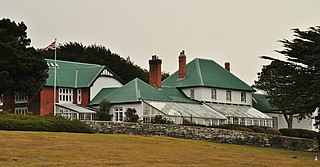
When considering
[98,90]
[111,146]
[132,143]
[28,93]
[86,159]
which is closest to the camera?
[86,159]

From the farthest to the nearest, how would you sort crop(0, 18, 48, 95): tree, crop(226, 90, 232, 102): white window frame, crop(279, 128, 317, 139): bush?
crop(226, 90, 232, 102): white window frame < crop(279, 128, 317, 139): bush < crop(0, 18, 48, 95): tree

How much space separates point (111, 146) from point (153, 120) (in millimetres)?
24492

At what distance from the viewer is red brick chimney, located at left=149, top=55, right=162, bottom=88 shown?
69.3 meters

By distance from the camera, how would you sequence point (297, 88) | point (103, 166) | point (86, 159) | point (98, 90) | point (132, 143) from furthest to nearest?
point (98, 90) < point (297, 88) < point (132, 143) < point (86, 159) < point (103, 166)

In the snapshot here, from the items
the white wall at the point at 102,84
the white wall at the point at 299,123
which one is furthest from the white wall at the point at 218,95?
the white wall at the point at 102,84

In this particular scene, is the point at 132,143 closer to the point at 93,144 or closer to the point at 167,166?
the point at 93,144

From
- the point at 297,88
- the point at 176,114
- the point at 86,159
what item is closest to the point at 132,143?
the point at 86,159

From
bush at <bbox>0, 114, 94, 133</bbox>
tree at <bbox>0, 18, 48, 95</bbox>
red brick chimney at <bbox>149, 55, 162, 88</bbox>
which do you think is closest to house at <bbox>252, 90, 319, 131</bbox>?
red brick chimney at <bbox>149, 55, 162, 88</bbox>

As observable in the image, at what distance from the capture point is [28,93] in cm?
6116

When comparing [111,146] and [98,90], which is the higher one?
[98,90]

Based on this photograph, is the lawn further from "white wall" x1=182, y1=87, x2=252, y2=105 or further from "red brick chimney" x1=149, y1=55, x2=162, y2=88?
"white wall" x1=182, y1=87, x2=252, y2=105

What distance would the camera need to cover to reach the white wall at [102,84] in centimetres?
7069

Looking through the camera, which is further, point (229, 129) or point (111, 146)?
point (229, 129)

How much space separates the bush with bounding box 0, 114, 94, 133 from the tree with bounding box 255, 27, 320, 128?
14483mm
